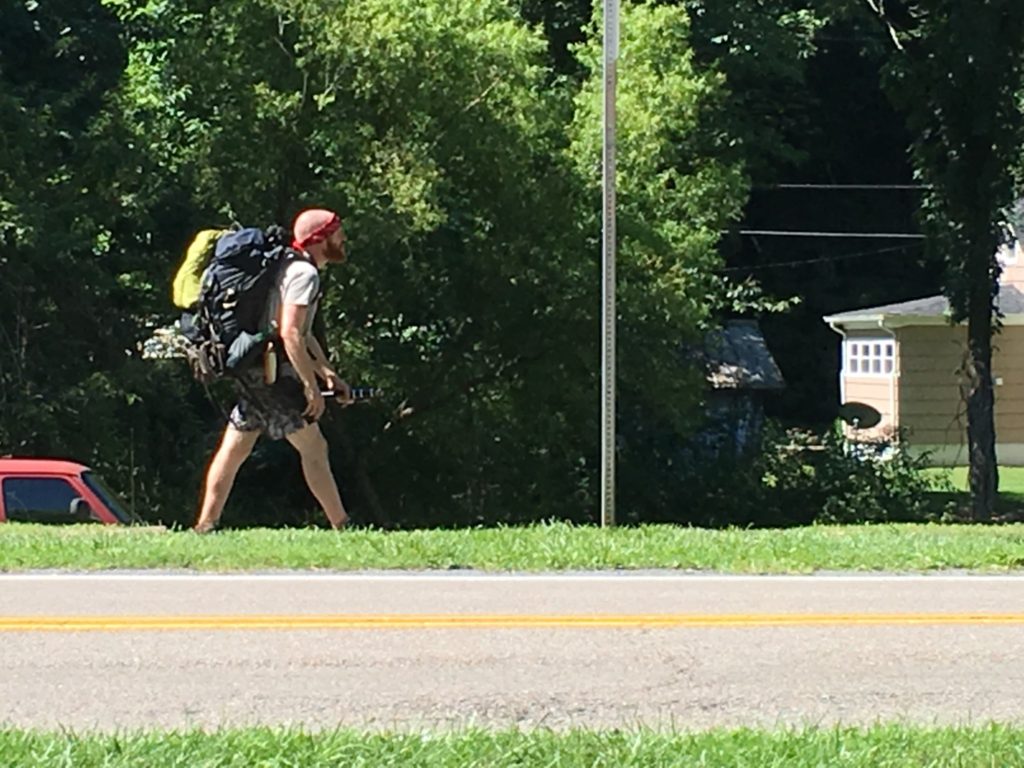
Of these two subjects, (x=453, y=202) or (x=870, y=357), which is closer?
(x=453, y=202)

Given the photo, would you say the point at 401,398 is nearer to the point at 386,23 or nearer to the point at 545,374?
→ the point at 545,374

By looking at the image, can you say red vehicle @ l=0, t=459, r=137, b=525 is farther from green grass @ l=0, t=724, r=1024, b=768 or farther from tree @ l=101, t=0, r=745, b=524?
green grass @ l=0, t=724, r=1024, b=768

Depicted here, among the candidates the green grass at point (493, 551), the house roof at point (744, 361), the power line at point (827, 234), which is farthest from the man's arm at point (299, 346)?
the power line at point (827, 234)

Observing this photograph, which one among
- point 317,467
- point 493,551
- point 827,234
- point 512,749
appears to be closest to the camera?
point 512,749

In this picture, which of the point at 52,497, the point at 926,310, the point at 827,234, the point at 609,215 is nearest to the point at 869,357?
the point at 926,310

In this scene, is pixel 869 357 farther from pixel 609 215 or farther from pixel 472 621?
pixel 472 621

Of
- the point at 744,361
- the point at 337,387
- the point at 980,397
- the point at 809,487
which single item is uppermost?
the point at 744,361

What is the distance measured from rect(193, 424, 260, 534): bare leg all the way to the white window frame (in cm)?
3006

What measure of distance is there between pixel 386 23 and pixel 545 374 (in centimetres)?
558

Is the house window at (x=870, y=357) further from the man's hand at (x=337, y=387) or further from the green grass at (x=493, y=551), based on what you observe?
the man's hand at (x=337, y=387)

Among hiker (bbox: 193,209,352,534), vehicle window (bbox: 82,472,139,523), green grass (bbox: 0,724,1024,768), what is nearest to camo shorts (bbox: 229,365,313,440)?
hiker (bbox: 193,209,352,534)

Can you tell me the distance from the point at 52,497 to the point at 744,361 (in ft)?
75.4

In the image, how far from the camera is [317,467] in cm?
1047

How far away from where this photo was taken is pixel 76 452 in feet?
74.8
